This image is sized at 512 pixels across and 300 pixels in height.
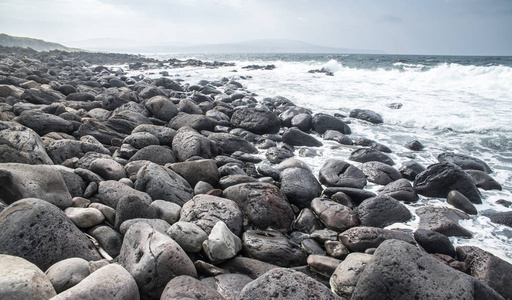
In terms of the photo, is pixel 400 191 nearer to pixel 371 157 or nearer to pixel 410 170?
pixel 410 170

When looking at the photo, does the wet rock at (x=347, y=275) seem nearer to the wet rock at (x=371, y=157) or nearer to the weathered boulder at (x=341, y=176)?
the weathered boulder at (x=341, y=176)

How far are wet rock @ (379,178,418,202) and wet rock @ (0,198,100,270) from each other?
182 inches

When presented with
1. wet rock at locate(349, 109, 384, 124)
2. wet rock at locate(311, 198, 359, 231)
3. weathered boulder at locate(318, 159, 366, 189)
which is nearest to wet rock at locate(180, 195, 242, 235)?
wet rock at locate(311, 198, 359, 231)

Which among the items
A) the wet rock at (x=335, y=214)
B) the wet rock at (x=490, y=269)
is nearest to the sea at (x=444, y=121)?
the wet rock at (x=490, y=269)

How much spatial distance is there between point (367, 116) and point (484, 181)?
207 inches

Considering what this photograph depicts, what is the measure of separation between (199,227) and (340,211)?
2.11m

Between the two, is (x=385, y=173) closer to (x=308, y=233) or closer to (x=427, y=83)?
(x=308, y=233)

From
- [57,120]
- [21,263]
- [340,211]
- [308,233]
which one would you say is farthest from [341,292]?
[57,120]

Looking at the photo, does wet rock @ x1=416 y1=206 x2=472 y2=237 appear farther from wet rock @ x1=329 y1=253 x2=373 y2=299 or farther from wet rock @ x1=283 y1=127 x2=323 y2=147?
wet rock @ x1=283 y1=127 x2=323 y2=147

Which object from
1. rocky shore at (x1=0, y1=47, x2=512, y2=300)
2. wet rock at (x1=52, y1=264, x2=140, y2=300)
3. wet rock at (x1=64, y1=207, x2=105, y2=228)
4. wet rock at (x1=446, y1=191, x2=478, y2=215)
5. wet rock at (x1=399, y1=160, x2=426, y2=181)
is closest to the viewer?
wet rock at (x1=52, y1=264, x2=140, y2=300)

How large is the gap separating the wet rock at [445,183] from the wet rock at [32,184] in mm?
5584

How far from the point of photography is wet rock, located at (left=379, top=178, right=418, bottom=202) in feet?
16.4

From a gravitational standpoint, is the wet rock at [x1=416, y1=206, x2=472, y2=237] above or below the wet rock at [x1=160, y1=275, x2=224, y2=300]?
below

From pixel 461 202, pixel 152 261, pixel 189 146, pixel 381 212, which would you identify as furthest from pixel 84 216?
pixel 461 202
